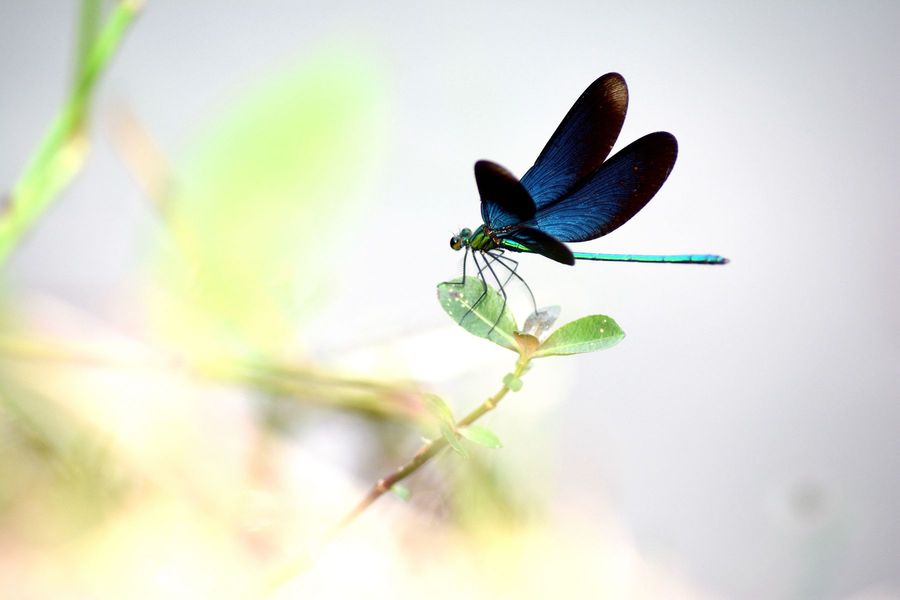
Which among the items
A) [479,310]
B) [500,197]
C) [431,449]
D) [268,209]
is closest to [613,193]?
[500,197]

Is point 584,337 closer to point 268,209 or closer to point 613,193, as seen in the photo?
point 613,193

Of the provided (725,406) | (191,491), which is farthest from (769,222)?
(191,491)

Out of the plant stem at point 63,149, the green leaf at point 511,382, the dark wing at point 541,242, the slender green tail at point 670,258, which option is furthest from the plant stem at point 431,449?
the plant stem at point 63,149

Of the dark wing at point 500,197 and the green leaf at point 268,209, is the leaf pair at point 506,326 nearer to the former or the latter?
the dark wing at point 500,197

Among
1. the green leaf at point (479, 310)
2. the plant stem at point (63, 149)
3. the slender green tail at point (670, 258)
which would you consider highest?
the slender green tail at point (670, 258)

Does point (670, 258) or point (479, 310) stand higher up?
point (670, 258)
